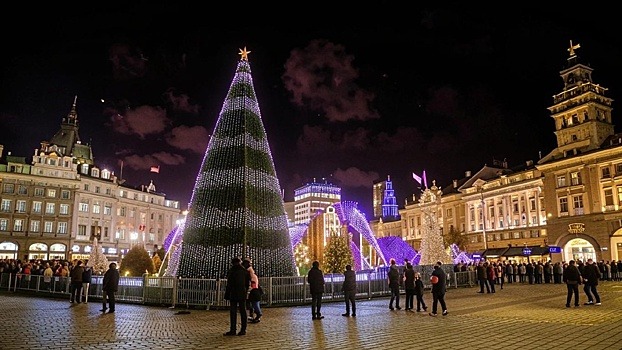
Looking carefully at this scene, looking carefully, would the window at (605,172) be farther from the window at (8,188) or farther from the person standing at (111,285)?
the window at (8,188)

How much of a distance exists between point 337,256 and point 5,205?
206ft

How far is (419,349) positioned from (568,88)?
6647 cm

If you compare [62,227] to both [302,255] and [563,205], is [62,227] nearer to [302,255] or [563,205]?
[302,255]

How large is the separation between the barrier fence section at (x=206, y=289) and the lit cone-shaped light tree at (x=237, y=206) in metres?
0.76

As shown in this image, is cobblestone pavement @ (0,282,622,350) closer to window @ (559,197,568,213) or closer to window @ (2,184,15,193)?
window @ (559,197,568,213)

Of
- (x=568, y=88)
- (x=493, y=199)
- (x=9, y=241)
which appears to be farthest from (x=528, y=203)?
(x=9, y=241)

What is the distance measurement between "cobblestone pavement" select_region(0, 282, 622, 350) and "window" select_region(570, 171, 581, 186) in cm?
4867

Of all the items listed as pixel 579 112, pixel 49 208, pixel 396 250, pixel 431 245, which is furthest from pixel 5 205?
pixel 579 112

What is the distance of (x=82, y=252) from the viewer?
76.4 metres

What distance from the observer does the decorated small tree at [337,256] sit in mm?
29916

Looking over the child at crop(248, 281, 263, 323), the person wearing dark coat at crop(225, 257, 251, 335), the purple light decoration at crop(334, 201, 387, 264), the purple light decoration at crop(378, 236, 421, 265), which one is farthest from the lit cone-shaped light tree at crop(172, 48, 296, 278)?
the purple light decoration at crop(378, 236, 421, 265)

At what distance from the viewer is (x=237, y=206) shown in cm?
1969

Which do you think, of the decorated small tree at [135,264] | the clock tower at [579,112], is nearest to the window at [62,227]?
the decorated small tree at [135,264]

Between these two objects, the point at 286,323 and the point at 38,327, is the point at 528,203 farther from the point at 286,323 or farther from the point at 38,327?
the point at 38,327
